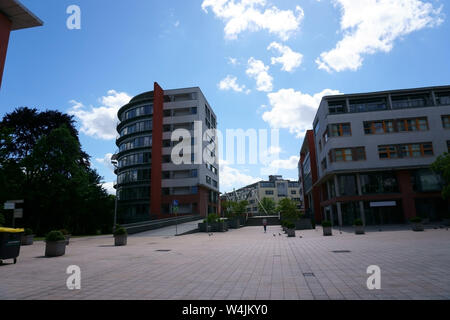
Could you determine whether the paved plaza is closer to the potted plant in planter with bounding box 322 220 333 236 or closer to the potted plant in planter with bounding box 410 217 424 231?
the potted plant in planter with bounding box 322 220 333 236

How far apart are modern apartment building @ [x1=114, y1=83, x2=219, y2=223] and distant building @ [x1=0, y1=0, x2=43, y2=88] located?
135ft

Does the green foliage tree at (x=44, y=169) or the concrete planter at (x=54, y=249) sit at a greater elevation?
the green foliage tree at (x=44, y=169)

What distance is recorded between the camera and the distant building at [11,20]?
13.9 meters

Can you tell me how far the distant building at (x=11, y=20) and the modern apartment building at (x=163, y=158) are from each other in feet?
135

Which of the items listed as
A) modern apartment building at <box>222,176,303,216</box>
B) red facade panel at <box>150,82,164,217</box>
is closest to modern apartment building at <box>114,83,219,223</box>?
red facade panel at <box>150,82,164,217</box>

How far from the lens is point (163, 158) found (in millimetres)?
57531

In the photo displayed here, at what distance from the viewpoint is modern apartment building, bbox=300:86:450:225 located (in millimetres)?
36469

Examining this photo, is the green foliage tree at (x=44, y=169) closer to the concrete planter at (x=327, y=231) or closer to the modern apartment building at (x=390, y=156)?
the concrete planter at (x=327, y=231)

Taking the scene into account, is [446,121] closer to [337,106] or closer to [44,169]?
[337,106]

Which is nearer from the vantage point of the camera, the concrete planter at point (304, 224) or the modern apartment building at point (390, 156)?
the concrete planter at point (304, 224)

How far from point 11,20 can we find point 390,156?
136 feet

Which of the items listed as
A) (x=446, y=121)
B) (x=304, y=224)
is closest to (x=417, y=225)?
(x=304, y=224)

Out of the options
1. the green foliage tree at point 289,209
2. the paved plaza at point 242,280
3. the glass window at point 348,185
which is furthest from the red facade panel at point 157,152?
the paved plaza at point 242,280
